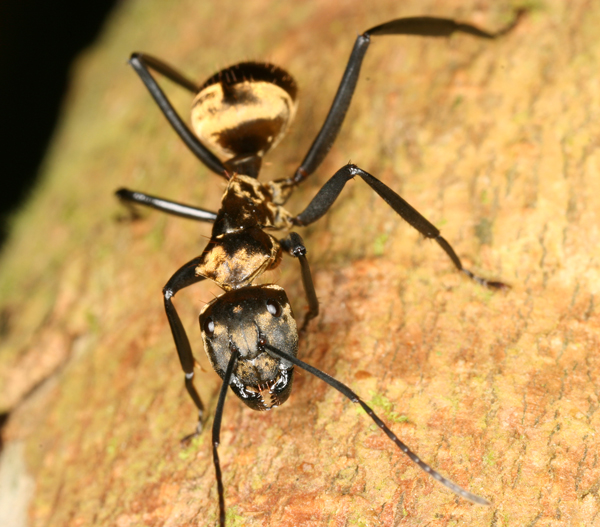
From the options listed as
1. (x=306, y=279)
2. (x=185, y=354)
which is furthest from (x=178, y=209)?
(x=306, y=279)

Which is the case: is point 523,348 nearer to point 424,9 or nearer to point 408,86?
point 408,86

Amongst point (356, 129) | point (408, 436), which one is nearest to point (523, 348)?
point (408, 436)

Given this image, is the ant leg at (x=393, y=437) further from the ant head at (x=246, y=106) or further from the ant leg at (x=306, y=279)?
the ant head at (x=246, y=106)

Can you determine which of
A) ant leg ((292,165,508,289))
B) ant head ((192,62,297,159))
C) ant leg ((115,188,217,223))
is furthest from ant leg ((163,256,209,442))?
ant head ((192,62,297,159))

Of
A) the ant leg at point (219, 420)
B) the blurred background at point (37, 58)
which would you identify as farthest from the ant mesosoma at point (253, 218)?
the blurred background at point (37, 58)

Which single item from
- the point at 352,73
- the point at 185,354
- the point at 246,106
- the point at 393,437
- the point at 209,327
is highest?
the point at 352,73

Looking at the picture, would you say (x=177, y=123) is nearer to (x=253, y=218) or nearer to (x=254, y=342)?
(x=253, y=218)
